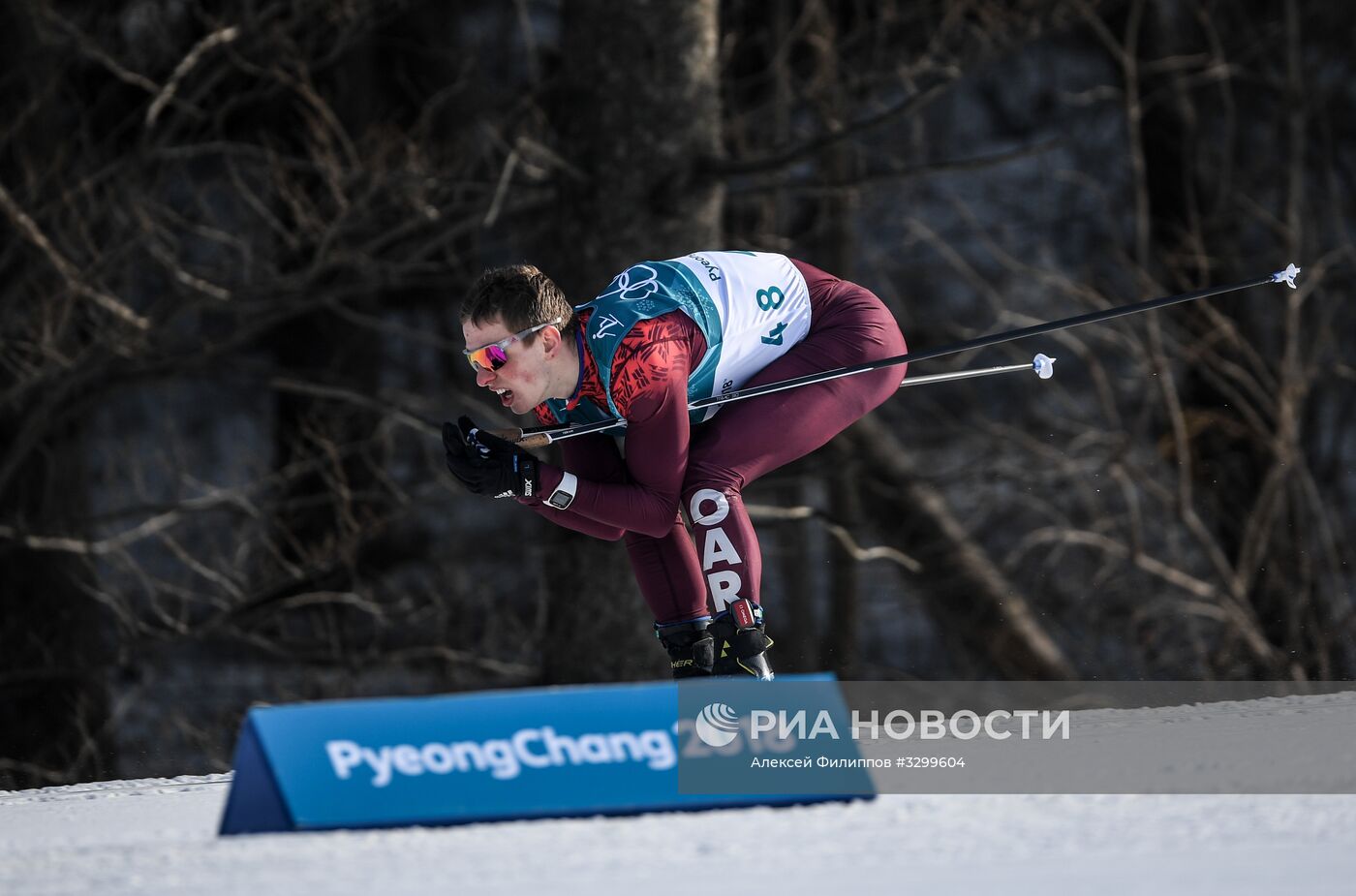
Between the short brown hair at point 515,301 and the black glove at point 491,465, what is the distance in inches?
8.7

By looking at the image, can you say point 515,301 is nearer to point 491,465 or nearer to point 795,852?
point 491,465

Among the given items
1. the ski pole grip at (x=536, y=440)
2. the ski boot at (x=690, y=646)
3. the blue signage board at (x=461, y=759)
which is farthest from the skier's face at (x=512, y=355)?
the blue signage board at (x=461, y=759)

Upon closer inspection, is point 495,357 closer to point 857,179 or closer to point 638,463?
point 638,463

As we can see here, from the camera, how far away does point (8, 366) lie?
20.7 feet

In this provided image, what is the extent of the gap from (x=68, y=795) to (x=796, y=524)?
216 inches

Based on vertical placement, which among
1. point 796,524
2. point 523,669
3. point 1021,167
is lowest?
point 523,669

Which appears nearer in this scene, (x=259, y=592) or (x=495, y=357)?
(x=495, y=357)

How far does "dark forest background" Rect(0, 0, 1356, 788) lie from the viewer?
6375 millimetres

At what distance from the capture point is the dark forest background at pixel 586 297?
20.9 ft

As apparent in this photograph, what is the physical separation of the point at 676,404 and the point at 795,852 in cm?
99

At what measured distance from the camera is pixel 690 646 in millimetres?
3342

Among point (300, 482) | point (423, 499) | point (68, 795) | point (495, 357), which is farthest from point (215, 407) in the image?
point (495, 357)

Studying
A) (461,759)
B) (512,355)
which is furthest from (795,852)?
(512,355)

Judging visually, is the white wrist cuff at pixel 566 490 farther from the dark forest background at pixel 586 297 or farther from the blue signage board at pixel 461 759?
the dark forest background at pixel 586 297
